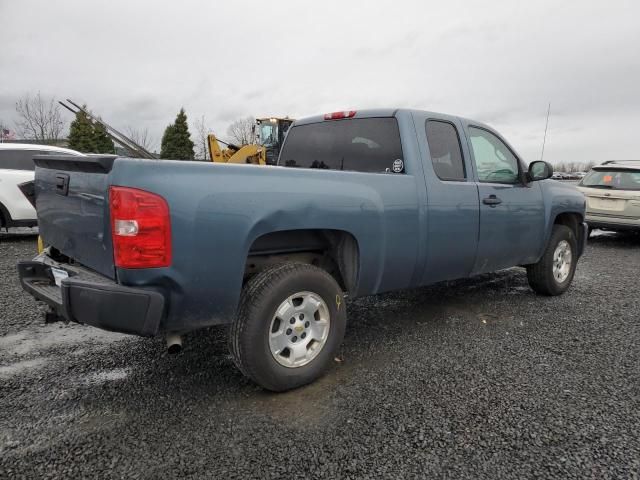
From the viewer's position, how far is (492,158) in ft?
14.3

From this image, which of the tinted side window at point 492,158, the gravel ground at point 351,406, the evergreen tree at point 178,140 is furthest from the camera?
the evergreen tree at point 178,140

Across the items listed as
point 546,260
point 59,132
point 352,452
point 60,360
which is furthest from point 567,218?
point 59,132

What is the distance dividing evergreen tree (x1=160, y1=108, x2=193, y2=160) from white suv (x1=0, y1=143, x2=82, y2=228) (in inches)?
1120

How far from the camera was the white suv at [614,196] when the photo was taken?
30.0 feet

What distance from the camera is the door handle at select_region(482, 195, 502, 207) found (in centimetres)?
397

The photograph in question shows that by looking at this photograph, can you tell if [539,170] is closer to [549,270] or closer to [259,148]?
[549,270]

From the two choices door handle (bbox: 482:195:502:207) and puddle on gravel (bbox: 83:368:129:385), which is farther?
door handle (bbox: 482:195:502:207)

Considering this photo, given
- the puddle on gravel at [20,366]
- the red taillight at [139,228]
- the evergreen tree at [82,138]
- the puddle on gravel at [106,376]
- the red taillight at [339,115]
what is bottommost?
the puddle on gravel at [106,376]

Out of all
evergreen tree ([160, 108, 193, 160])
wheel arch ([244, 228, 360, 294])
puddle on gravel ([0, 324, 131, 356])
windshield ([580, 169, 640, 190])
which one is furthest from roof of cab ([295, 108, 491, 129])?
evergreen tree ([160, 108, 193, 160])

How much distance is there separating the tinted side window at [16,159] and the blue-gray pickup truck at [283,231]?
6.10 m

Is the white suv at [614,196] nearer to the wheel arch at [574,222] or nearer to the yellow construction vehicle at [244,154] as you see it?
the wheel arch at [574,222]

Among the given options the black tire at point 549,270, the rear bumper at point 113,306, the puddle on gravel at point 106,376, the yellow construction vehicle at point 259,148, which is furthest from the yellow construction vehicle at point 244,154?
Answer: the rear bumper at point 113,306

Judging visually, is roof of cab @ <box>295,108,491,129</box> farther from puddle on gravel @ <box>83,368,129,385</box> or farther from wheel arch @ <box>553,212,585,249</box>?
puddle on gravel @ <box>83,368,129,385</box>

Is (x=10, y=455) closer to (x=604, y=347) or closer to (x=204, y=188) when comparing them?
(x=204, y=188)
